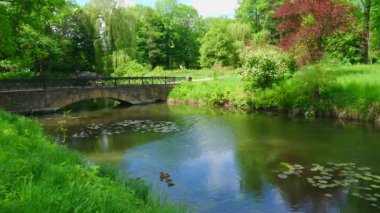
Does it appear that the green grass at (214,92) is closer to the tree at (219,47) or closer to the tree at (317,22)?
the tree at (317,22)

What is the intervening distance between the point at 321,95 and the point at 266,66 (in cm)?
509

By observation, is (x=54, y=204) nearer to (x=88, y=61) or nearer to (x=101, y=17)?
(x=101, y=17)

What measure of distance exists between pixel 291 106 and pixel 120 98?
50.4ft

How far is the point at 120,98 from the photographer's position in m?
31.9

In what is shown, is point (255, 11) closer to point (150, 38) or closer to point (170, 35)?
point (170, 35)

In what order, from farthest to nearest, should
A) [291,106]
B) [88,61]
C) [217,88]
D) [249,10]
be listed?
[249,10], [88,61], [217,88], [291,106]

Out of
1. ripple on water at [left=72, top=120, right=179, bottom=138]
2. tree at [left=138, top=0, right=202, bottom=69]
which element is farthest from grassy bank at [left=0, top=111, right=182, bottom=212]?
tree at [left=138, top=0, right=202, bottom=69]

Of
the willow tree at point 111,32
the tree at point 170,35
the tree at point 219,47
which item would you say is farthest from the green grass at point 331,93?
the tree at point 170,35

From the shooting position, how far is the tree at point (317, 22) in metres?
24.3

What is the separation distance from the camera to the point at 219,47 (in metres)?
46.6

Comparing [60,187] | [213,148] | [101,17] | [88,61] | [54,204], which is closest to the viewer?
[54,204]

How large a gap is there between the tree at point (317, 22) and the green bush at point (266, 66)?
1.18 metres

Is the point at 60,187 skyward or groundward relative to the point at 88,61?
groundward

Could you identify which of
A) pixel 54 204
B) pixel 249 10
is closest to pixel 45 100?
pixel 54 204
